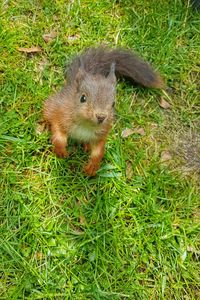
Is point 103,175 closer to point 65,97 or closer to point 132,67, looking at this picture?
point 65,97

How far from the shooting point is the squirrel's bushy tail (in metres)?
3.80

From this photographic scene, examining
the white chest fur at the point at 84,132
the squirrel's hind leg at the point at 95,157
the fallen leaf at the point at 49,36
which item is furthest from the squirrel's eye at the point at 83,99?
the fallen leaf at the point at 49,36

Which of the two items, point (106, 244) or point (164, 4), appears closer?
point (106, 244)

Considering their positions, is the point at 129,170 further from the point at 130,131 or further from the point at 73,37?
the point at 73,37

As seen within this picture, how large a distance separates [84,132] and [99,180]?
44cm

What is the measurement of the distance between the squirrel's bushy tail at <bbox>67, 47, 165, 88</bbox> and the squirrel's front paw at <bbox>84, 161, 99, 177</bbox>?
27.5 inches

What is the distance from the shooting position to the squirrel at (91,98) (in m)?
3.19

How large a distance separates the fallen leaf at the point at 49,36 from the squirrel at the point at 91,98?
16.9 inches

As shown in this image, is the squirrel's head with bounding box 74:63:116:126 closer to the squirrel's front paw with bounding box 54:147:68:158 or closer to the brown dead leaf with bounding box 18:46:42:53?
the squirrel's front paw with bounding box 54:147:68:158

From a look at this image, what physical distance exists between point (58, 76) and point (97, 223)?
1.27 m

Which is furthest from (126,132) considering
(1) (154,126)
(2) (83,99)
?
(2) (83,99)

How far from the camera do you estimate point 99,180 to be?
12.1ft

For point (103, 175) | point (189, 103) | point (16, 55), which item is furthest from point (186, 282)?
point (16, 55)

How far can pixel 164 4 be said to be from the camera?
461 cm
